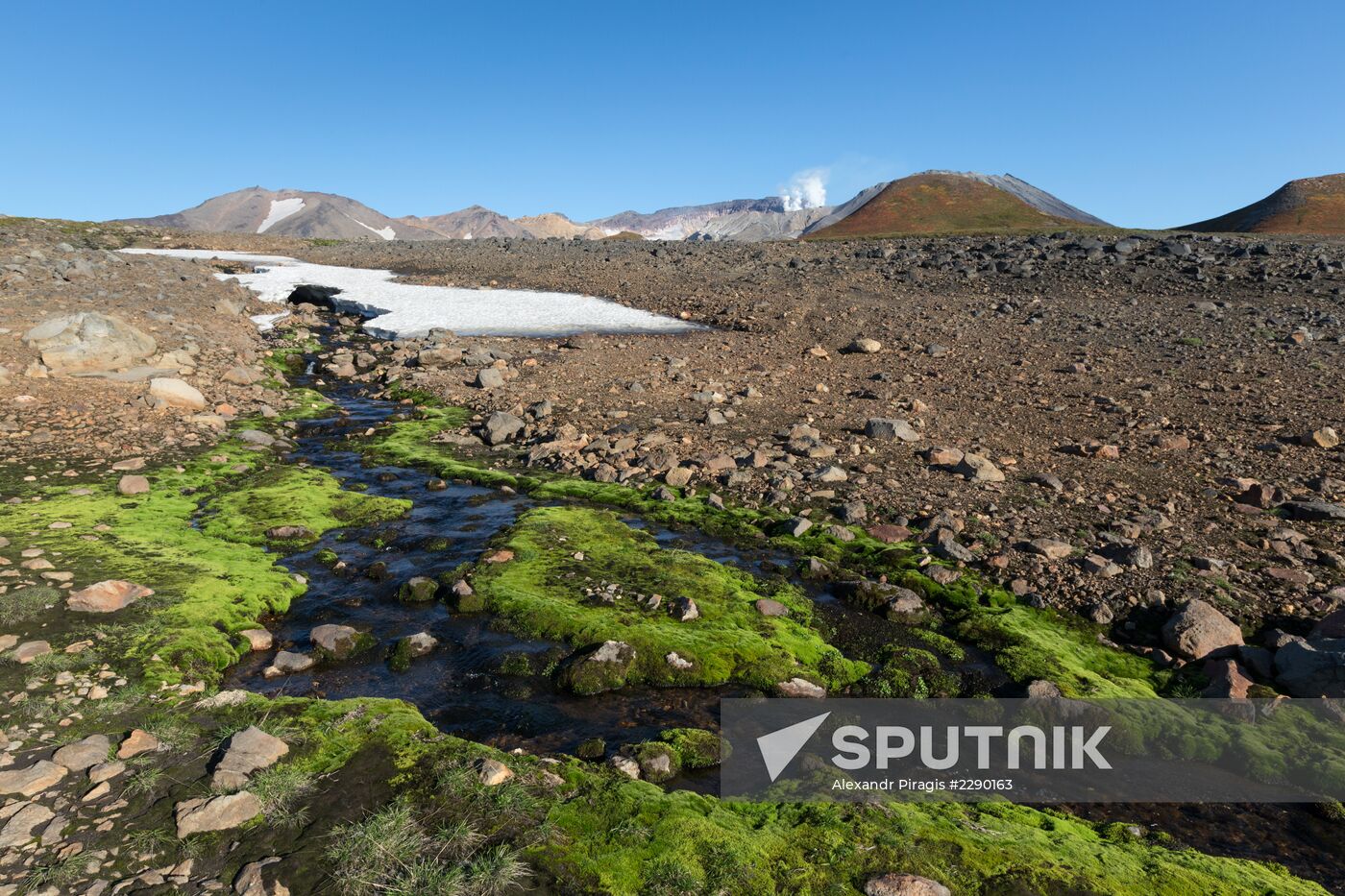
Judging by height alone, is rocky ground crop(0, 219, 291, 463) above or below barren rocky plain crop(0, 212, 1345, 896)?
above

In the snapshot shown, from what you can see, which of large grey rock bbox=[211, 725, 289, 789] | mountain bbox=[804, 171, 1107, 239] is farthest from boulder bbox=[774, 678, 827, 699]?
mountain bbox=[804, 171, 1107, 239]

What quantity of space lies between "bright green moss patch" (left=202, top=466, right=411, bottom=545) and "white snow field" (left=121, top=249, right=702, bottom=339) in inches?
521

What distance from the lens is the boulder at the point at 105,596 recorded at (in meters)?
7.20

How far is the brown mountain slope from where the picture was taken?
81688 mm

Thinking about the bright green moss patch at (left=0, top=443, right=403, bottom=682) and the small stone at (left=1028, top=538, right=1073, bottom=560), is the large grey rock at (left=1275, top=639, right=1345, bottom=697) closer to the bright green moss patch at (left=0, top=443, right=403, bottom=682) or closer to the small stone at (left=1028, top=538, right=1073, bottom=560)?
the small stone at (left=1028, top=538, right=1073, bottom=560)

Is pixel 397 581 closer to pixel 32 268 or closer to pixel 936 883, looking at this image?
pixel 936 883

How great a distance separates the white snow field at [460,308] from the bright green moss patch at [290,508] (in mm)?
13244

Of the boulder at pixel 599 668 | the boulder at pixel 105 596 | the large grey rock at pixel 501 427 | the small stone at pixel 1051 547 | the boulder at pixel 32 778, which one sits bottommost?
the boulder at pixel 599 668

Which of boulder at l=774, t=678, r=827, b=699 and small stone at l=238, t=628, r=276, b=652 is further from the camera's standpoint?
small stone at l=238, t=628, r=276, b=652

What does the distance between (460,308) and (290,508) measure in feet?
65.7

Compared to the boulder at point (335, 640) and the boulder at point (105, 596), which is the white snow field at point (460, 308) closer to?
the boulder at point (105, 596)

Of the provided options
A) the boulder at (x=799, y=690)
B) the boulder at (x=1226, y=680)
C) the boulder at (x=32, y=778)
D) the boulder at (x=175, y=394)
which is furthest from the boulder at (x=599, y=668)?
the boulder at (x=175, y=394)

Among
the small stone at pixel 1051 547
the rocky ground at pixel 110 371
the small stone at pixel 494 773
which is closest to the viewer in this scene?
the small stone at pixel 494 773

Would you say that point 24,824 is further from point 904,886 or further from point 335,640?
point 904,886
